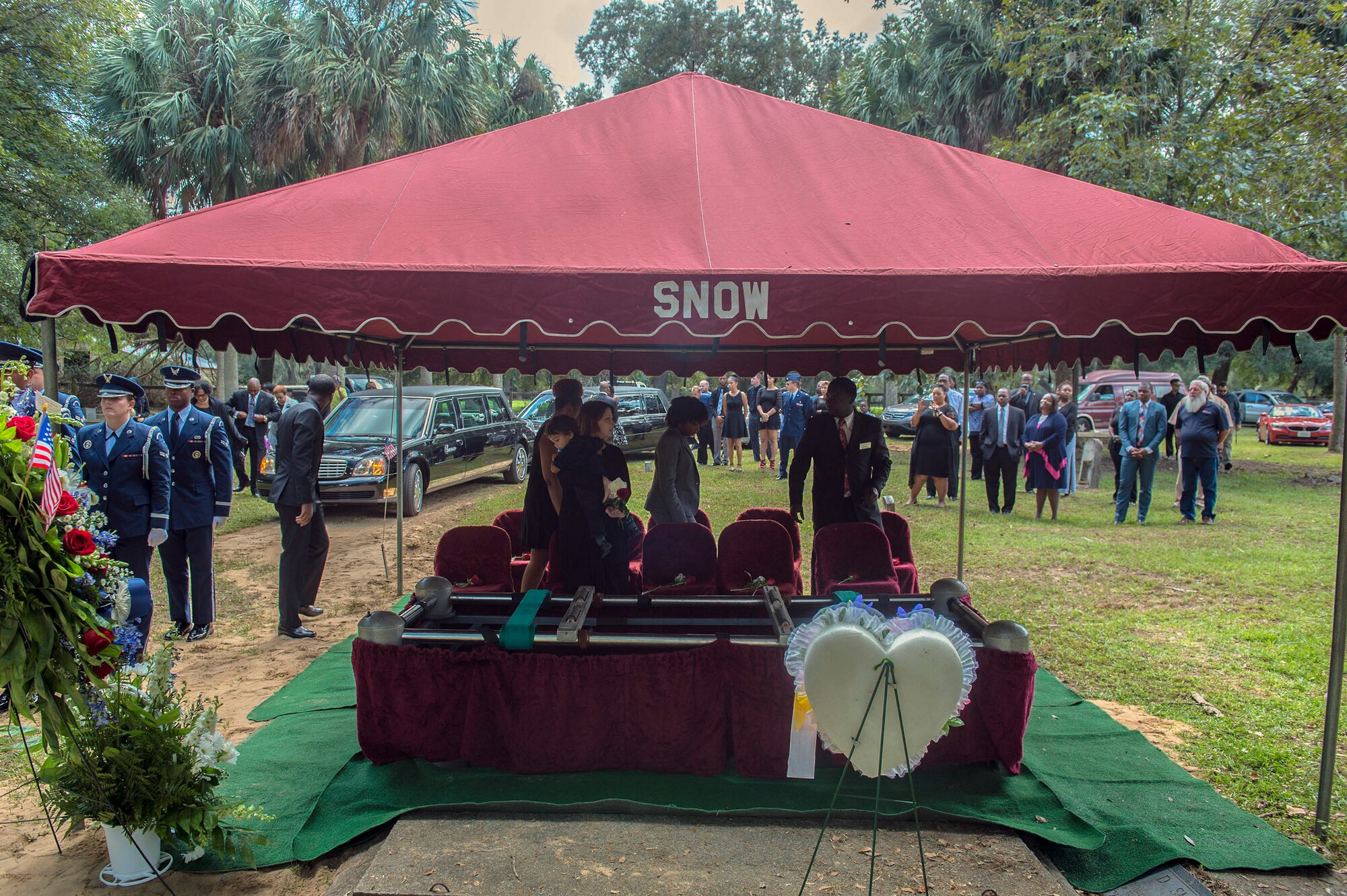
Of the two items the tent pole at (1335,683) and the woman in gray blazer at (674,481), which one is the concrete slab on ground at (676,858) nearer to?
the tent pole at (1335,683)

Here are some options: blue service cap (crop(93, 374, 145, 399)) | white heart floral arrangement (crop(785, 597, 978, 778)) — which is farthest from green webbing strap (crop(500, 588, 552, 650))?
blue service cap (crop(93, 374, 145, 399))

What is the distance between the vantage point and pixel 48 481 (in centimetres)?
282

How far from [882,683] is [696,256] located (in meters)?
1.93

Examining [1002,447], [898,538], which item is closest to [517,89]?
[1002,447]

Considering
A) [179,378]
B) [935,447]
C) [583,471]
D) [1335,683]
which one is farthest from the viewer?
[935,447]

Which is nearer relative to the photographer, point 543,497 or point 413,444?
point 543,497

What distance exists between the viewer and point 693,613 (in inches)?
183

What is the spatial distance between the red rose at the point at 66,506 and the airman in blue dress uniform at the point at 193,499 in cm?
319

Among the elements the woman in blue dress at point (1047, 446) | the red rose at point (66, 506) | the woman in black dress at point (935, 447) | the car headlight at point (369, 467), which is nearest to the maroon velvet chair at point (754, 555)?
the red rose at point (66, 506)

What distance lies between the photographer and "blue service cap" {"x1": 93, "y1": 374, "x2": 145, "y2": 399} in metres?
5.56

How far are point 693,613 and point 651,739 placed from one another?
33.8 inches

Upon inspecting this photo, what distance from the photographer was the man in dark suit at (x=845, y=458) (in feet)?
20.4

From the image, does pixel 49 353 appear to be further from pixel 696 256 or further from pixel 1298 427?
pixel 1298 427

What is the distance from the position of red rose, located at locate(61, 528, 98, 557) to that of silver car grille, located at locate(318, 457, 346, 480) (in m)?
8.17
